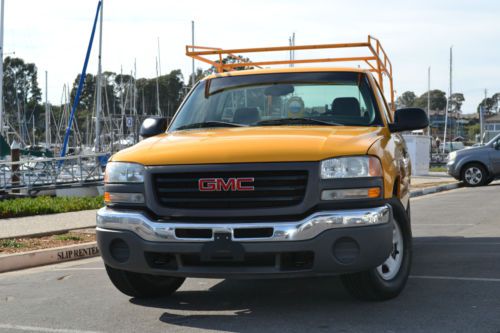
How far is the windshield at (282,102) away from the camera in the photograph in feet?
22.3

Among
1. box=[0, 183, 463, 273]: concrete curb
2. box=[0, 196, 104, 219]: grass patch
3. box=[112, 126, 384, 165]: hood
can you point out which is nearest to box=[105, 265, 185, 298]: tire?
box=[112, 126, 384, 165]: hood

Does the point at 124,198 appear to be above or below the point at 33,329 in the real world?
above

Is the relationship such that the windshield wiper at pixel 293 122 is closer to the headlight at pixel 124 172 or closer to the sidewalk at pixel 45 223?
the headlight at pixel 124 172

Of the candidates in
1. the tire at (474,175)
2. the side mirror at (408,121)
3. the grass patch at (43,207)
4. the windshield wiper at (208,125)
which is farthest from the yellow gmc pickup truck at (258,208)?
the tire at (474,175)

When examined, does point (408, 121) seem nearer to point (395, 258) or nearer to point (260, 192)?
point (395, 258)

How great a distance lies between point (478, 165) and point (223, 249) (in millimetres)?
20098

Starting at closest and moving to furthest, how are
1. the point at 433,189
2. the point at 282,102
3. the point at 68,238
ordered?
the point at 282,102 < the point at 68,238 < the point at 433,189

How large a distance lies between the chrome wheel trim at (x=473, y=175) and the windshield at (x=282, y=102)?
17827mm

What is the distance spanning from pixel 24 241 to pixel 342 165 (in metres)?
6.65

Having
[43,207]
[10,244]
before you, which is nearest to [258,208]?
[10,244]

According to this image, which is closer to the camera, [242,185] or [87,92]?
[242,185]

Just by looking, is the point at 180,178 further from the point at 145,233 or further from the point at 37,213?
the point at 37,213

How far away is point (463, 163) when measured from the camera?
24234 millimetres

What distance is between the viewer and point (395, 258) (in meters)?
6.41
